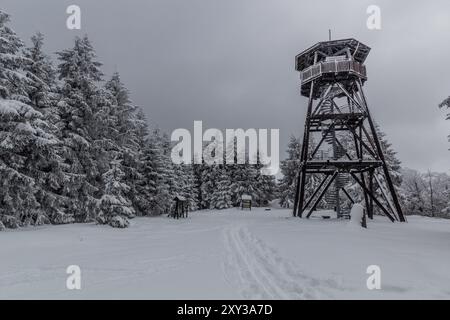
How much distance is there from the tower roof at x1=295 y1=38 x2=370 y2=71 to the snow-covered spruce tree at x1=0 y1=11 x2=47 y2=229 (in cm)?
2045

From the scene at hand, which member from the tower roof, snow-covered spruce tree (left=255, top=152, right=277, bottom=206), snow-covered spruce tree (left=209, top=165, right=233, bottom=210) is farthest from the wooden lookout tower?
snow-covered spruce tree (left=255, top=152, right=277, bottom=206)

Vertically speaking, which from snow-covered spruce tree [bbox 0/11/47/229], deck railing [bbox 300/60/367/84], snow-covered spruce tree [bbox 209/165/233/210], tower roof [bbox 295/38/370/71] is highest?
tower roof [bbox 295/38/370/71]

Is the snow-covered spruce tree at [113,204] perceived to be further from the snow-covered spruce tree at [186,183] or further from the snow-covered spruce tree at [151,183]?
the snow-covered spruce tree at [186,183]

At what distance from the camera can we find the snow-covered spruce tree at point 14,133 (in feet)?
52.8

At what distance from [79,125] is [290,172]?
121 feet

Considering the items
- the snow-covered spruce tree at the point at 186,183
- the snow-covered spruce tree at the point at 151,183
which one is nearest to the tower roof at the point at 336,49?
the snow-covered spruce tree at the point at 151,183

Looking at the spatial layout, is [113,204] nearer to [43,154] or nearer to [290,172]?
[43,154]

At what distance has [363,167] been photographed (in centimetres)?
2422

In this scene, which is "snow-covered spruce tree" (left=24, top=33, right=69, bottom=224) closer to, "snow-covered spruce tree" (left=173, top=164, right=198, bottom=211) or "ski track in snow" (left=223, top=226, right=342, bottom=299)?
"ski track in snow" (left=223, top=226, right=342, bottom=299)

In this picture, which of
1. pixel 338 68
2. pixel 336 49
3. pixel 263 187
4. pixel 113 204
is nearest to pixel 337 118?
pixel 338 68

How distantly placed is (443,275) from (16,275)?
9.33 m

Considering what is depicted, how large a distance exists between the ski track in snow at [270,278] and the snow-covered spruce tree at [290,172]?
4435cm

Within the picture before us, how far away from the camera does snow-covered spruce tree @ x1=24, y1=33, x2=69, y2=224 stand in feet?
60.4
